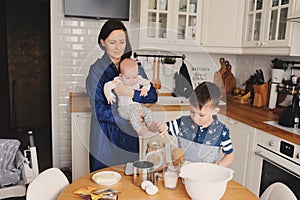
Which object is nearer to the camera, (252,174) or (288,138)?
(288,138)

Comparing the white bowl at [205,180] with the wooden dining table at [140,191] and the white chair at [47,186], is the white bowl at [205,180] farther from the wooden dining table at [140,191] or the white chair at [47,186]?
the white chair at [47,186]

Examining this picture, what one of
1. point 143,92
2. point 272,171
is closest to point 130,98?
point 143,92

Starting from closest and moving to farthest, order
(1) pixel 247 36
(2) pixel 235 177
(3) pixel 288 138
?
(3) pixel 288 138
(2) pixel 235 177
(1) pixel 247 36

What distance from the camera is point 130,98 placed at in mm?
1271

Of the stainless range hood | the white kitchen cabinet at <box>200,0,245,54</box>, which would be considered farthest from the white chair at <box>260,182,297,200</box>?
the white kitchen cabinet at <box>200,0,245,54</box>

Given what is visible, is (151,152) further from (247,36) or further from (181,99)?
(247,36)

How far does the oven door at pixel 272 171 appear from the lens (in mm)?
1690

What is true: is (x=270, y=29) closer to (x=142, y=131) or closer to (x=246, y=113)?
(x=246, y=113)

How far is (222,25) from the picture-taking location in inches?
102

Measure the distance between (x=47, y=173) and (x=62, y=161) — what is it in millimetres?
1576

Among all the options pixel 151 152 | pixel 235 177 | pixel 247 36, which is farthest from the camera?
pixel 247 36

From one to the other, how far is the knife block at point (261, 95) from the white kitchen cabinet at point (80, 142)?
141cm

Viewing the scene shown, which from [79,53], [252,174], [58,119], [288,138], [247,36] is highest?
[247,36]

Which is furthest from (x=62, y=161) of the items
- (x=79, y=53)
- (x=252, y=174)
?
(x=252, y=174)
